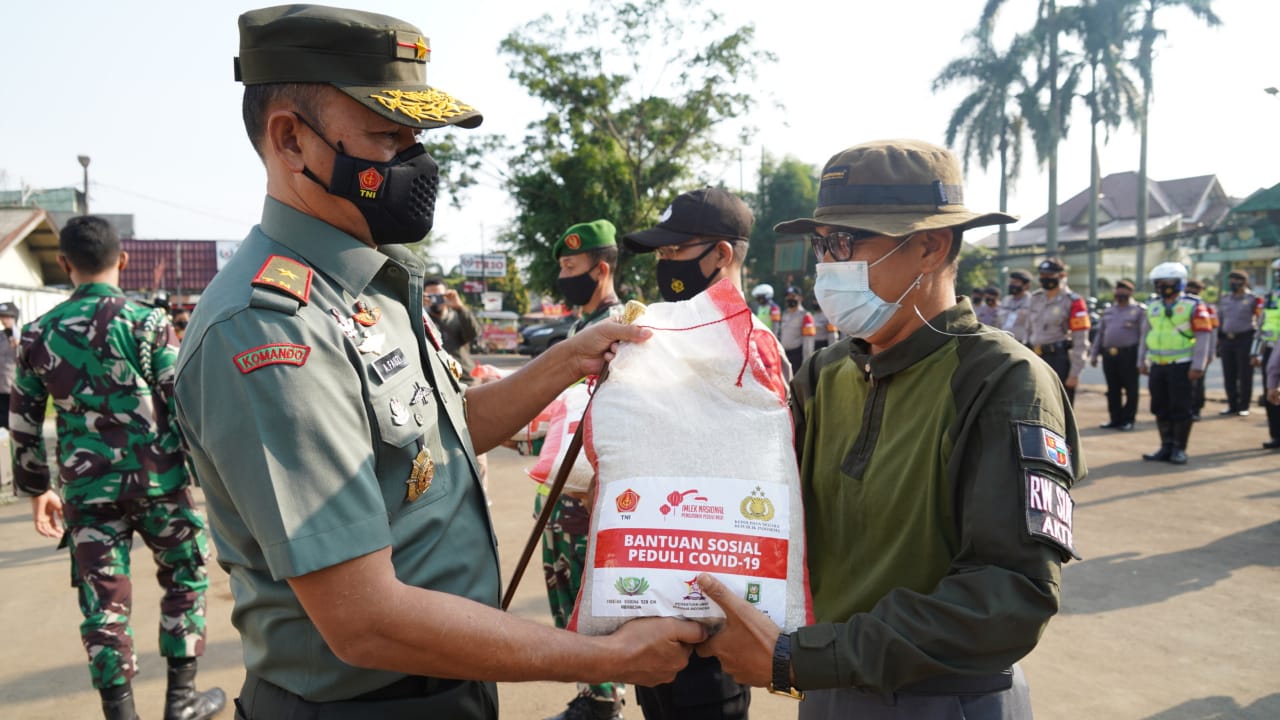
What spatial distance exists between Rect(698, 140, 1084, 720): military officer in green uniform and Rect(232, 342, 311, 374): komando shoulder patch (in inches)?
32.1

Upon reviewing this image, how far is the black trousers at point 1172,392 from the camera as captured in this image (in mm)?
8305

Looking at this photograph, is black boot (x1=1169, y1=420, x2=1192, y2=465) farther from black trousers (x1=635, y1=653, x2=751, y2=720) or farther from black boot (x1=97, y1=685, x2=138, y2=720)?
black boot (x1=97, y1=685, x2=138, y2=720)

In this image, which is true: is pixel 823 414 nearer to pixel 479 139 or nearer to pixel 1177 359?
pixel 1177 359

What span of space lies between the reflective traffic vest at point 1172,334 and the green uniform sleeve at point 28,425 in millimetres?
9649

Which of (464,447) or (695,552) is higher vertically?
(464,447)

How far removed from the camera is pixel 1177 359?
851cm

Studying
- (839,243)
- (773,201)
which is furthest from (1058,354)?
(773,201)

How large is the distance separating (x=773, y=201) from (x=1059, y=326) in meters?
30.1

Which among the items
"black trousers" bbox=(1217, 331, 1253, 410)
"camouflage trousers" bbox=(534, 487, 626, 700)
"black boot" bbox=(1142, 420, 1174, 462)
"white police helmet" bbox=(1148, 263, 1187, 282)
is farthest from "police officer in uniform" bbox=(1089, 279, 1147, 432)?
"camouflage trousers" bbox=(534, 487, 626, 700)

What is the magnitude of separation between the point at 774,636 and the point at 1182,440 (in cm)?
856

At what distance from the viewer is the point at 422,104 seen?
58.4 inches

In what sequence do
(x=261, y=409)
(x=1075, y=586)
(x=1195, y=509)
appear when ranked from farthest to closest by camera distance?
(x=1195, y=509) → (x=1075, y=586) → (x=261, y=409)

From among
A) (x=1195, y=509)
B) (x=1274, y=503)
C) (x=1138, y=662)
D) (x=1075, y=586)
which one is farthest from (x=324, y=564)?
(x=1274, y=503)

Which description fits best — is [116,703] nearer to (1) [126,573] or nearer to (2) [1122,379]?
(1) [126,573]
